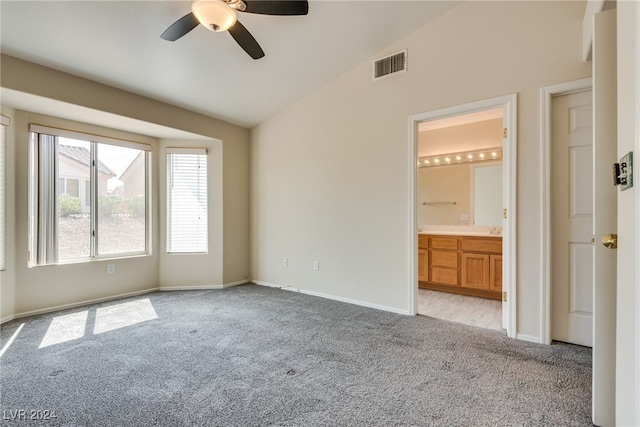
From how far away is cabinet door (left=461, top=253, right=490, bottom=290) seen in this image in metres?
4.03

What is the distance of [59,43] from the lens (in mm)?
2617

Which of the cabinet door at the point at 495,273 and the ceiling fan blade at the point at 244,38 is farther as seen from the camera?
the cabinet door at the point at 495,273

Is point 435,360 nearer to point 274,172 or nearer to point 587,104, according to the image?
point 587,104

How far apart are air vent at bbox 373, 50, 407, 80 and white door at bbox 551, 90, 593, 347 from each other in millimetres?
1508

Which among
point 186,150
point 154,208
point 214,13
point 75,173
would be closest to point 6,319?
point 75,173

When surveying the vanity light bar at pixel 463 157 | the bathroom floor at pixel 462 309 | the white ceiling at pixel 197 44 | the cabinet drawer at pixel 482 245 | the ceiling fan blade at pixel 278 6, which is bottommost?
the bathroom floor at pixel 462 309

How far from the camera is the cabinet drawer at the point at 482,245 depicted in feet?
13.0

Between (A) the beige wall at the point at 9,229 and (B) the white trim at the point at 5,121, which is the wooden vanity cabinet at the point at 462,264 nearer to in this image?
(A) the beige wall at the point at 9,229

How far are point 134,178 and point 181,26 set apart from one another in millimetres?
2771

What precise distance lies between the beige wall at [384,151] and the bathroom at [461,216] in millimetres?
723

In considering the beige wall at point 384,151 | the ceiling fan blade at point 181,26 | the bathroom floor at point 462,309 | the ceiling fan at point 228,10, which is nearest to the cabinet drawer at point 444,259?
the bathroom floor at point 462,309

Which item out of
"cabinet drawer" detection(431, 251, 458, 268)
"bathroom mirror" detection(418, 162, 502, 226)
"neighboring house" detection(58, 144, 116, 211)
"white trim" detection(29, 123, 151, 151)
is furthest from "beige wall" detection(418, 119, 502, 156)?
"neighboring house" detection(58, 144, 116, 211)

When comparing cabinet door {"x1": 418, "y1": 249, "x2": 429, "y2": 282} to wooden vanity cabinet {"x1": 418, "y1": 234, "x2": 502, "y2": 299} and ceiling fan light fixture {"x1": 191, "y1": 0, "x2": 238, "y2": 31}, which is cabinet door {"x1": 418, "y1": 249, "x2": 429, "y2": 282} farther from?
ceiling fan light fixture {"x1": 191, "y1": 0, "x2": 238, "y2": 31}

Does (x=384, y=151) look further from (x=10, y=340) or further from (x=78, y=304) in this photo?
(x=78, y=304)
